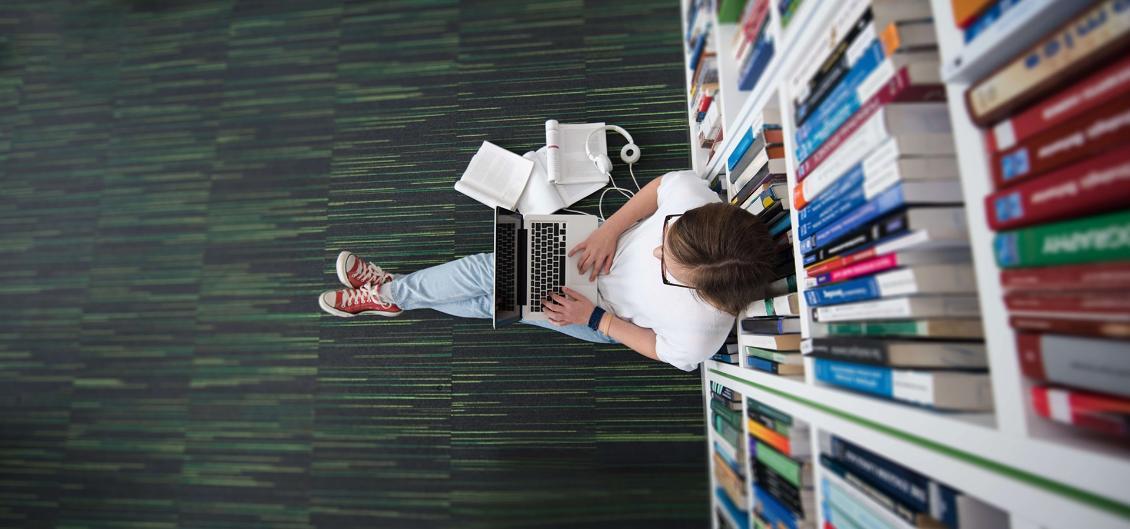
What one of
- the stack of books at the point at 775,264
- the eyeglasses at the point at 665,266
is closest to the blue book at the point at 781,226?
the stack of books at the point at 775,264

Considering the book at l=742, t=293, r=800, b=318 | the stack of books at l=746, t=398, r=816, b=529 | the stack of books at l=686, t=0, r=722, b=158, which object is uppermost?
the stack of books at l=686, t=0, r=722, b=158

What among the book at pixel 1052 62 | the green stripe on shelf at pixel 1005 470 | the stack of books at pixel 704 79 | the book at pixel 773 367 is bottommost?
the green stripe on shelf at pixel 1005 470

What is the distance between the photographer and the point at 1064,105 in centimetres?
54

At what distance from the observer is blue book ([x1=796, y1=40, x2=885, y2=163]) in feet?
2.58

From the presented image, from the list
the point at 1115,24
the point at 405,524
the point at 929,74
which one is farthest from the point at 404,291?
the point at 1115,24

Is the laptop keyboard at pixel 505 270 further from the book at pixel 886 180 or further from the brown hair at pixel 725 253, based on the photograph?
the book at pixel 886 180

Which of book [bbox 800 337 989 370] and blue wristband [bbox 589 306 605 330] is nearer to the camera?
book [bbox 800 337 989 370]

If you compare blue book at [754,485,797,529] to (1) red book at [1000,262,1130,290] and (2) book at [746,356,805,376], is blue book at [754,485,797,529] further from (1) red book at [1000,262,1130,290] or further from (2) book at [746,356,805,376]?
(1) red book at [1000,262,1130,290]

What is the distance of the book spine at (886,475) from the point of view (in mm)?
752

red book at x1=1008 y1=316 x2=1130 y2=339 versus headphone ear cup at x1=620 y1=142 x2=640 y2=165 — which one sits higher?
headphone ear cup at x1=620 y1=142 x2=640 y2=165

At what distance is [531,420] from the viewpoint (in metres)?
1.96

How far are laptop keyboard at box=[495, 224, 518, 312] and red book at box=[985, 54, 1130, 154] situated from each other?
4.15 feet

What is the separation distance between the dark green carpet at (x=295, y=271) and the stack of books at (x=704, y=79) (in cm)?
18

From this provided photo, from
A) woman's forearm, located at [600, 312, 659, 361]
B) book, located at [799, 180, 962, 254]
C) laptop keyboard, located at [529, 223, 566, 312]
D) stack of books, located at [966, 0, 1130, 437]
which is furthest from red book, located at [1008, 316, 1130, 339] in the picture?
laptop keyboard, located at [529, 223, 566, 312]
